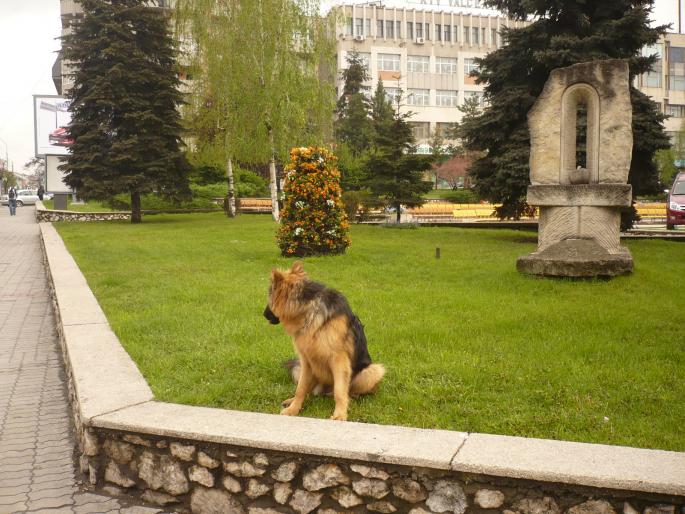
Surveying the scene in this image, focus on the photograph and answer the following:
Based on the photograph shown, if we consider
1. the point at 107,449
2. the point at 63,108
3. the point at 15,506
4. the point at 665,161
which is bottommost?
the point at 15,506

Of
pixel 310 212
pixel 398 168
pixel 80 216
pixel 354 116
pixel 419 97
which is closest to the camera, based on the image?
pixel 310 212

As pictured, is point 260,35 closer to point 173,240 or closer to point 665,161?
point 173,240

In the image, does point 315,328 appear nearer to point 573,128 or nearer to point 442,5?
point 573,128

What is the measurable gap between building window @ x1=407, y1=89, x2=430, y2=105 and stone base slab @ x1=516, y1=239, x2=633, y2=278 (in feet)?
233

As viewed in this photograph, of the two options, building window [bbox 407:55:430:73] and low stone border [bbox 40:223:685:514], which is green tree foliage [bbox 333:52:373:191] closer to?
building window [bbox 407:55:430:73]

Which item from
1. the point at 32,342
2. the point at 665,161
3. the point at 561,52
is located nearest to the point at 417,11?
the point at 665,161

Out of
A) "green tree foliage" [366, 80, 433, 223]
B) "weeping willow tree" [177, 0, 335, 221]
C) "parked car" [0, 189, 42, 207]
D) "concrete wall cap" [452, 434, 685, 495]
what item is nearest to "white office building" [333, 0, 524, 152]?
"parked car" [0, 189, 42, 207]

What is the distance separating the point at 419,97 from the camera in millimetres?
80438

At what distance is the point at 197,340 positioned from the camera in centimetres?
698

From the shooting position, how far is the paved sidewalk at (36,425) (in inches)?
166

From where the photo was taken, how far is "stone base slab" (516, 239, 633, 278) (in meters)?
10.6

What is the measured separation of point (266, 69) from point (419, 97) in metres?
56.0

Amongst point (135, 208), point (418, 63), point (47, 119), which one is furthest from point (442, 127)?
Answer: point (135, 208)

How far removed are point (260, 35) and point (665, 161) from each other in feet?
147
